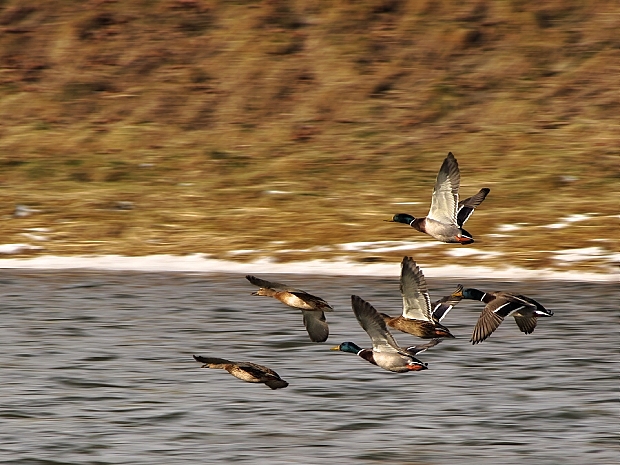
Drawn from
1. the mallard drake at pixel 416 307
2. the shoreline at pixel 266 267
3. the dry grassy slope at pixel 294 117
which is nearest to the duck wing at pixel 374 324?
the mallard drake at pixel 416 307

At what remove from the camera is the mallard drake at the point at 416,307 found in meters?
13.0

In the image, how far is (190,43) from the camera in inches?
1817

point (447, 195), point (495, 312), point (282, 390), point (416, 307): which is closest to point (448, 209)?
point (447, 195)

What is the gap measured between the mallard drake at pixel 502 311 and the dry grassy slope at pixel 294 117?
12999mm

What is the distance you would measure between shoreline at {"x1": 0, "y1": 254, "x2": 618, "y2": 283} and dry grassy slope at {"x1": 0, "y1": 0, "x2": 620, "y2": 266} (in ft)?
2.37

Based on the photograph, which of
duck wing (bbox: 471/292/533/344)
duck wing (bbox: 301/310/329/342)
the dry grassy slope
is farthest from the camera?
the dry grassy slope

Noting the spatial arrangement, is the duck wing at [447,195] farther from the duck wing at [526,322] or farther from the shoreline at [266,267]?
the shoreline at [266,267]

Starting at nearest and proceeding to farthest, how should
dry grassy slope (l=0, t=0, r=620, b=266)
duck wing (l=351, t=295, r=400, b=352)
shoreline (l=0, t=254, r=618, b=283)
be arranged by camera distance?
duck wing (l=351, t=295, r=400, b=352) → shoreline (l=0, t=254, r=618, b=283) → dry grassy slope (l=0, t=0, r=620, b=266)

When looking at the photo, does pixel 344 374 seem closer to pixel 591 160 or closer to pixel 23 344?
pixel 23 344

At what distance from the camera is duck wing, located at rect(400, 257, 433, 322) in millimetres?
12984

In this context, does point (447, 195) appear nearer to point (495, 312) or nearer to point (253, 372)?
point (495, 312)

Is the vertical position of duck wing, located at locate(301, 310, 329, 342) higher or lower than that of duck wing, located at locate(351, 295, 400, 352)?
lower

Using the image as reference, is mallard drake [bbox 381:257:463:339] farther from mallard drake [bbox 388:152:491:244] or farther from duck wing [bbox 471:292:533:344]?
mallard drake [bbox 388:152:491:244]

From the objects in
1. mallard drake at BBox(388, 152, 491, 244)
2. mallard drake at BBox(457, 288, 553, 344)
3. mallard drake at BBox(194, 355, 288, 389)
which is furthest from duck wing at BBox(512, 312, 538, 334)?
Result: mallard drake at BBox(194, 355, 288, 389)
